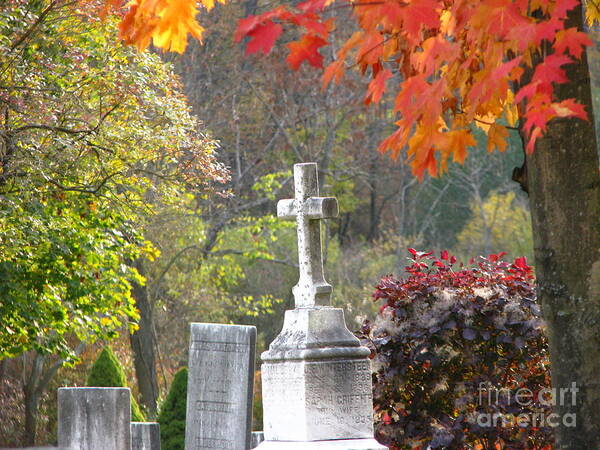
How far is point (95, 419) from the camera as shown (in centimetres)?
854

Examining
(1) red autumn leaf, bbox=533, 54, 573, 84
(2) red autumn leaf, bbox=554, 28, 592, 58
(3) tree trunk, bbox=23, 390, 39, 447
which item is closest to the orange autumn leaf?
(2) red autumn leaf, bbox=554, 28, 592, 58

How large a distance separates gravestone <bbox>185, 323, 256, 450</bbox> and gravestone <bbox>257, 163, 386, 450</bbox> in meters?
2.28

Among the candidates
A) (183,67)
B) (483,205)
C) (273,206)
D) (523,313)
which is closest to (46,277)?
(523,313)

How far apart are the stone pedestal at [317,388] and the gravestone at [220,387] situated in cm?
233

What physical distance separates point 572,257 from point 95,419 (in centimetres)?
530

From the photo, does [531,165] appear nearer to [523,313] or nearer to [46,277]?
[523,313]

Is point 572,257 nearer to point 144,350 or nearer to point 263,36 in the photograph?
point 263,36

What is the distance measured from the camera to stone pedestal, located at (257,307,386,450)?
6852 millimetres

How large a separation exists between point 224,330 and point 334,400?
9.47ft

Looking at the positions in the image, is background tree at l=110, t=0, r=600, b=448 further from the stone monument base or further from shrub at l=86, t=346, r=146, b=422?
shrub at l=86, t=346, r=146, b=422

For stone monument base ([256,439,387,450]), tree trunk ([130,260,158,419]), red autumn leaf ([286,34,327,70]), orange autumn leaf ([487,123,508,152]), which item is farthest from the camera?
tree trunk ([130,260,158,419])

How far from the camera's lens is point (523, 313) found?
25.1ft

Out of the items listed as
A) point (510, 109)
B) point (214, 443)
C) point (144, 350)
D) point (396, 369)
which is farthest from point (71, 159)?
point (144, 350)

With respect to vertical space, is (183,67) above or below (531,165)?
above
